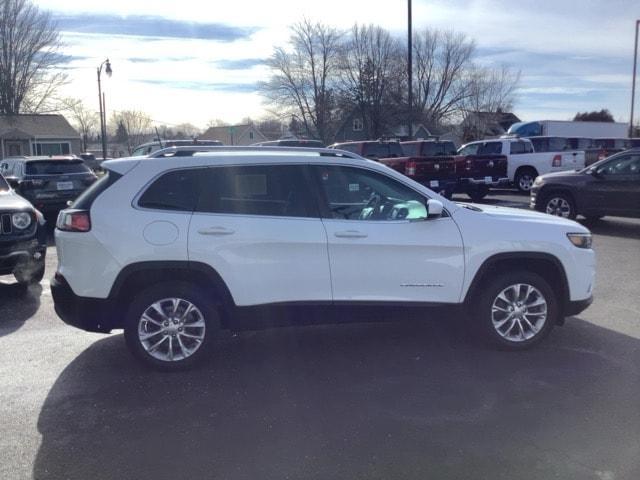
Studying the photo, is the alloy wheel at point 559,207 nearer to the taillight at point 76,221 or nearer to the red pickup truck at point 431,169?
the red pickup truck at point 431,169

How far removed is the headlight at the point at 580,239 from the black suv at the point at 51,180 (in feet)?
35.9

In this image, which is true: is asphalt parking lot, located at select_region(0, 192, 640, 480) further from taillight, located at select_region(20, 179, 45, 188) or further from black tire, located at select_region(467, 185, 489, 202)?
black tire, located at select_region(467, 185, 489, 202)

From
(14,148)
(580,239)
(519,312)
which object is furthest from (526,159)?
(14,148)

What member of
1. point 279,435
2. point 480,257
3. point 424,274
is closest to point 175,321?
point 279,435

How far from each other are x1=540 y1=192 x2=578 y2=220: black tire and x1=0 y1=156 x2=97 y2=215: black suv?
9.87 metres

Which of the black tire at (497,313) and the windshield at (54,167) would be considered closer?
the black tire at (497,313)

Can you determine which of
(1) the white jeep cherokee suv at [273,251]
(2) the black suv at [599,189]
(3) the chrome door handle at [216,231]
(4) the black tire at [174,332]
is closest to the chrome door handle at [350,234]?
(1) the white jeep cherokee suv at [273,251]

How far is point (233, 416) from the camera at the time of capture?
13.9 feet

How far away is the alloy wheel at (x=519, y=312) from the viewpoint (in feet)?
17.6

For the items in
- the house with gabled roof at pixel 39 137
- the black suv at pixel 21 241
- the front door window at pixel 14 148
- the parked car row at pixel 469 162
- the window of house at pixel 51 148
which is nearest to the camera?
the black suv at pixel 21 241

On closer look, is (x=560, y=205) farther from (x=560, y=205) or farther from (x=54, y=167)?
(x=54, y=167)

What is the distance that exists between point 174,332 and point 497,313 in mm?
2747

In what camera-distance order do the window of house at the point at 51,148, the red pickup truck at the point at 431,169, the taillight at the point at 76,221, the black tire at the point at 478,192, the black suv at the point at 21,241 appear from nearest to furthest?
the taillight at the point at 76,221 < the black suv at the point at 21,241 < the red pickup truck at the point at 431,169 < the black tire at the point at 478,192 < the window of house at the point at 51,148

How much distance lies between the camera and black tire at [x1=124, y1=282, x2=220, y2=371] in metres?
4.91
